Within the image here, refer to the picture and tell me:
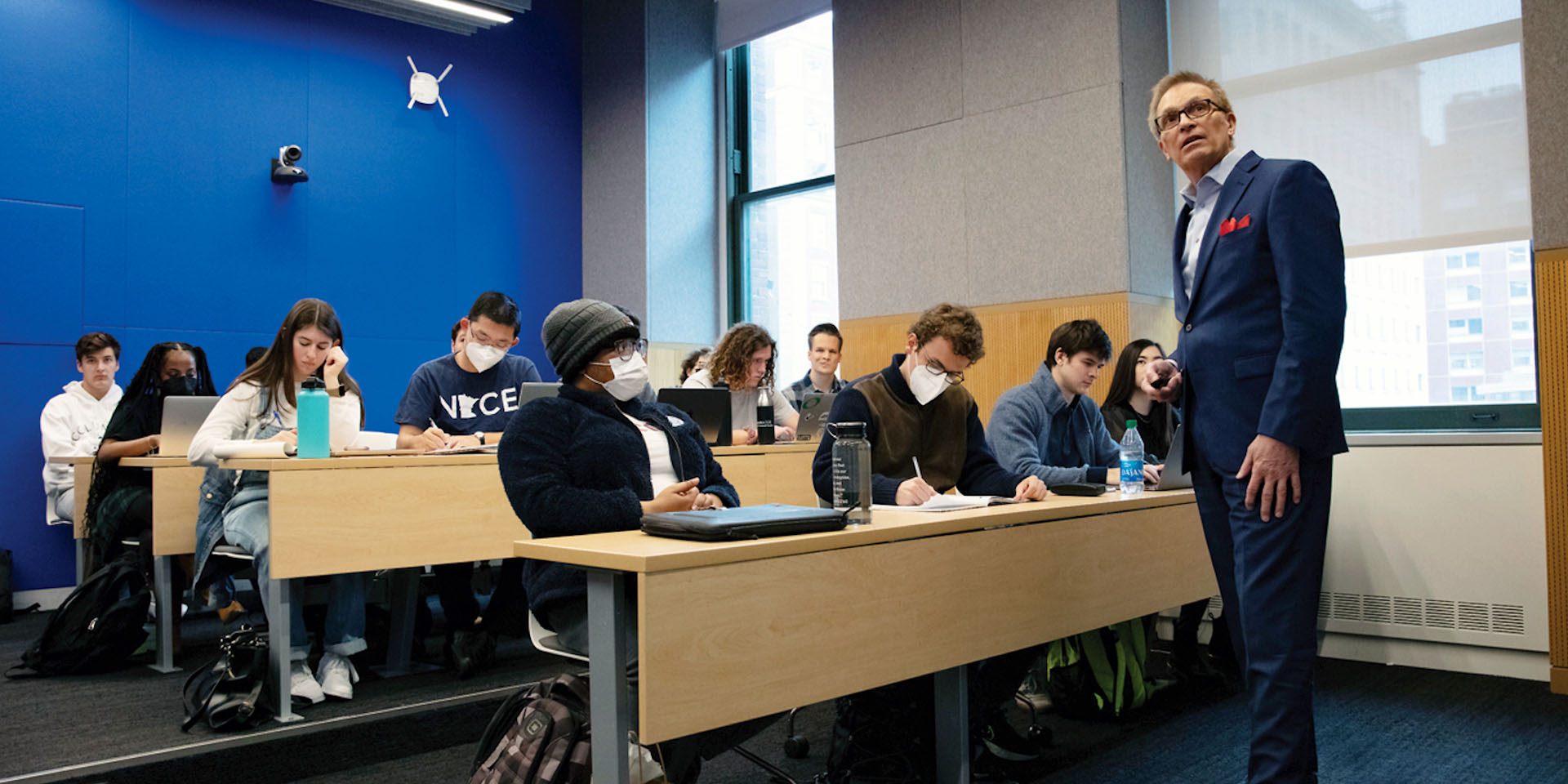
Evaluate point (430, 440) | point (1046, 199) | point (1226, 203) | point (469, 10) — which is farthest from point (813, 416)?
point (469, 10)

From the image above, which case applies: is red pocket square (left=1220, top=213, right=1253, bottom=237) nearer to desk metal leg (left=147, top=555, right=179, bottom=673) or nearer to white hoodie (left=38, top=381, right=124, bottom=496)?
desk metal leg (left=147, top=555, right=179, bottom=673)

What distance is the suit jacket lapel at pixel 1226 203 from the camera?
1802 mm

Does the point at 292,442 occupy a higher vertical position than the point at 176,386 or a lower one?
lower

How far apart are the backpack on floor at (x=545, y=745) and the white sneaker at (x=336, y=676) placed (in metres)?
1.60

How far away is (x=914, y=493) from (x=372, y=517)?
160cm

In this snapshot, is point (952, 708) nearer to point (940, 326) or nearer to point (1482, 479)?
point (940, 326)

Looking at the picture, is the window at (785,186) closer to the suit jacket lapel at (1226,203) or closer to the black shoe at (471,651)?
the black shoe at (471,651)

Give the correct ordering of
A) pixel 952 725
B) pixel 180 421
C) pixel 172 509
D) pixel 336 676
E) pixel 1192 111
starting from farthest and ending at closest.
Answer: pixel 180 421
pixel 172 509
pixel 336 676
pixel 952 725
pixel 1192 111

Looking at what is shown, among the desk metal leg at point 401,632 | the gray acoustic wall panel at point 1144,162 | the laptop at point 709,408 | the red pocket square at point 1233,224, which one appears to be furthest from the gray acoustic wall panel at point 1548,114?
the desk metal leg at point 401,632

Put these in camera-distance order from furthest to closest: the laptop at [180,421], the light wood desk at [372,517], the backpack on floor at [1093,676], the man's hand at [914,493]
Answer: the laptop at [180,421], the backpack on floor at [1093,676], the light wood desk at [372,517], the man's hand at [914,493]

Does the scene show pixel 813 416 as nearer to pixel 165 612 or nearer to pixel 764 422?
pixel 764 422

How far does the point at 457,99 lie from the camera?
670 cm

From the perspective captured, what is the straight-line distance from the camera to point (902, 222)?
209 inches

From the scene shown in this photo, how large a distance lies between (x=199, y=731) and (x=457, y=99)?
4.85m
